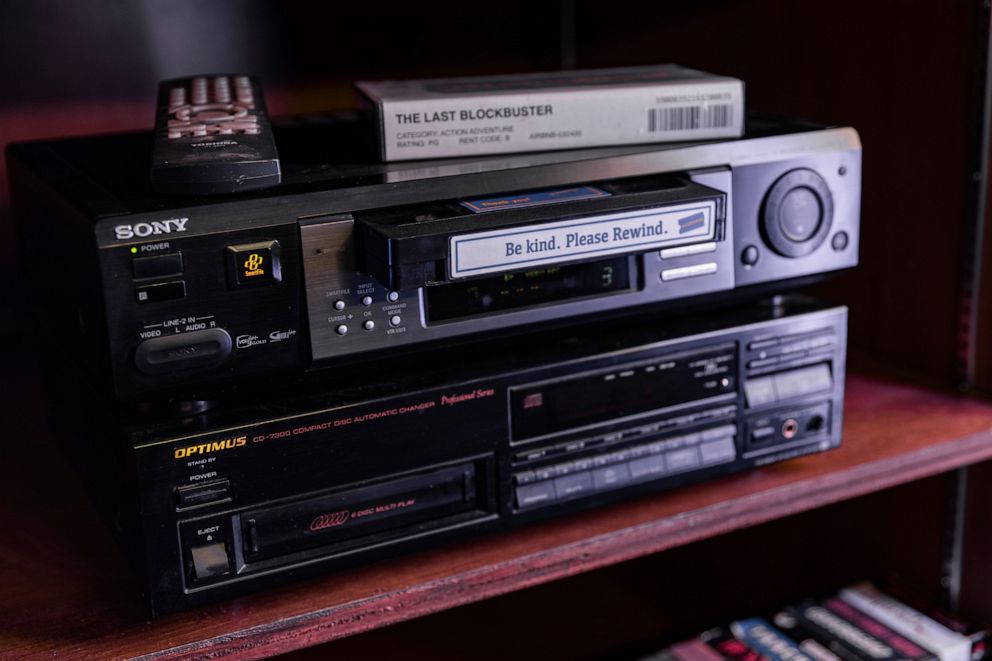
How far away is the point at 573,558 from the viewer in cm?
80

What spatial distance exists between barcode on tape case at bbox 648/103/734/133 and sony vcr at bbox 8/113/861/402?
24 mm

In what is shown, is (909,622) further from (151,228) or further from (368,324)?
(151,228)

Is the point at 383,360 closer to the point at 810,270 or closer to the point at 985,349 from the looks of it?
the point at 810,270

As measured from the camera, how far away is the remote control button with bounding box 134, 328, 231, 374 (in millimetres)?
653

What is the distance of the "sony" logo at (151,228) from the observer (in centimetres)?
63

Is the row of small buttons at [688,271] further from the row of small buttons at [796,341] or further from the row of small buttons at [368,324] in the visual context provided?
the row of small buttons at [368,324]

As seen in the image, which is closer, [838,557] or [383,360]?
[383,360]

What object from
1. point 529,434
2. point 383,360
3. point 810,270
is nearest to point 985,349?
point 810,270

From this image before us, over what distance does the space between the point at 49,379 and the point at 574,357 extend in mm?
471

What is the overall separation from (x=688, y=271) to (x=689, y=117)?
117 millimetres

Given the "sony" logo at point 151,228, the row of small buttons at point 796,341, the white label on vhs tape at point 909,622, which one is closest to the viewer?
the "sony" logo at point 151,228

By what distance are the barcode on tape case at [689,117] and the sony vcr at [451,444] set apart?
0.48 feet

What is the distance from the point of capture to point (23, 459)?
98 cm

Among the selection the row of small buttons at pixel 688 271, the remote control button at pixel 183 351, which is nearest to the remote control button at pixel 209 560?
the remote control button at pixel 183 351
